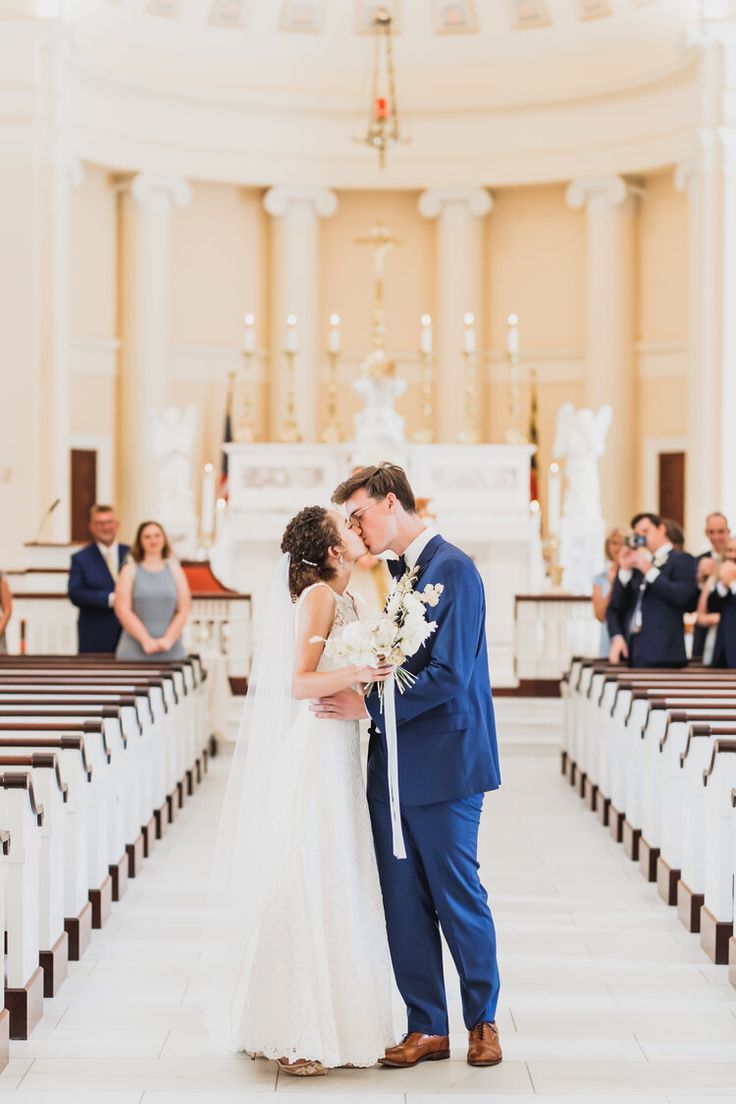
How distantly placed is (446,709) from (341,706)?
11.7 inches

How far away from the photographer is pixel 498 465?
16.8 m

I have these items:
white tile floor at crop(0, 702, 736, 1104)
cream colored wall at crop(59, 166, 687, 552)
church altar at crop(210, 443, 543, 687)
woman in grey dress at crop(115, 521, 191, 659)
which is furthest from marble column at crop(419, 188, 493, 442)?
white tile floor at crop(0, 702, 736, 1104)

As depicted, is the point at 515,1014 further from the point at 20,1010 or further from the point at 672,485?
the point at 672,485

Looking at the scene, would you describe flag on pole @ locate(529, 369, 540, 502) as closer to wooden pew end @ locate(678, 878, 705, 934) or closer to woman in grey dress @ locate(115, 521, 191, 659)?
woman in grey dress @ locate(115, 521, 191, 659)

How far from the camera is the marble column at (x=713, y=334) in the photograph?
1783 centimetres

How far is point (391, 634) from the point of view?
4.23 metres

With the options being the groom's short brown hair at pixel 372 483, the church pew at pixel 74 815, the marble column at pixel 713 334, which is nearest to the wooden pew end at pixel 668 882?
the church pew at pixel 74 815

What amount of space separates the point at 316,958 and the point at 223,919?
36 cm

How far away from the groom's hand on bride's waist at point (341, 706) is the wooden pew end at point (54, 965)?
1.38 metres

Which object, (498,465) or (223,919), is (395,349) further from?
(223,919)

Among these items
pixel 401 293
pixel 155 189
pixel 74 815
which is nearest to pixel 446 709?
pixel 74 815

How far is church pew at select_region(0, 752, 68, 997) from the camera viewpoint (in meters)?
5.21

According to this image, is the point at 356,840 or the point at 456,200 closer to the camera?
the point at 356,840

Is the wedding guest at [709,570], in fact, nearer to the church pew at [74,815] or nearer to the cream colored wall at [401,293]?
the church pew at [74,815]
